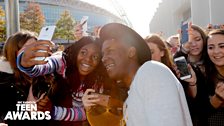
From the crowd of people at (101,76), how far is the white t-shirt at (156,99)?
0.04ft

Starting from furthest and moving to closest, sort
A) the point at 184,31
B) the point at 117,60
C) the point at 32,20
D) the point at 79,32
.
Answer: the point at 32,20 < the point at 79,32 < the point at 184,31 < the point at 117,60

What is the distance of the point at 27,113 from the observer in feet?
9.36

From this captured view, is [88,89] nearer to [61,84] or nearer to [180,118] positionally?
[61,84]

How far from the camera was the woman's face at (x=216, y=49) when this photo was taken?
3.09 meters

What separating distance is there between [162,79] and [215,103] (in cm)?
153

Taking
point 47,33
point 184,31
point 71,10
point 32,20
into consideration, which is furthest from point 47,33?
point 71,10

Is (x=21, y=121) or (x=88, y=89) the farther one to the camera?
(x=21, y=121)

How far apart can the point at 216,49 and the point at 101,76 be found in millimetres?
1153

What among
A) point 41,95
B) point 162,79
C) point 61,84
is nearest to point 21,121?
point 41,95

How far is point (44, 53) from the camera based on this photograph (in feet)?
8.55

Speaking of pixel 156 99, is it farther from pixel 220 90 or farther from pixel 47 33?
pixel 220 90

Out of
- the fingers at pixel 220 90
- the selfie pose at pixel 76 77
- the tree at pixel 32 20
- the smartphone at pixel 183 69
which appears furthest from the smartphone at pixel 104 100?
the tree at pixel 32 20

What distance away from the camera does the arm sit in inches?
113

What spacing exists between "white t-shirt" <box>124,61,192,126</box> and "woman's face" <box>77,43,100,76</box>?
1117 mm
